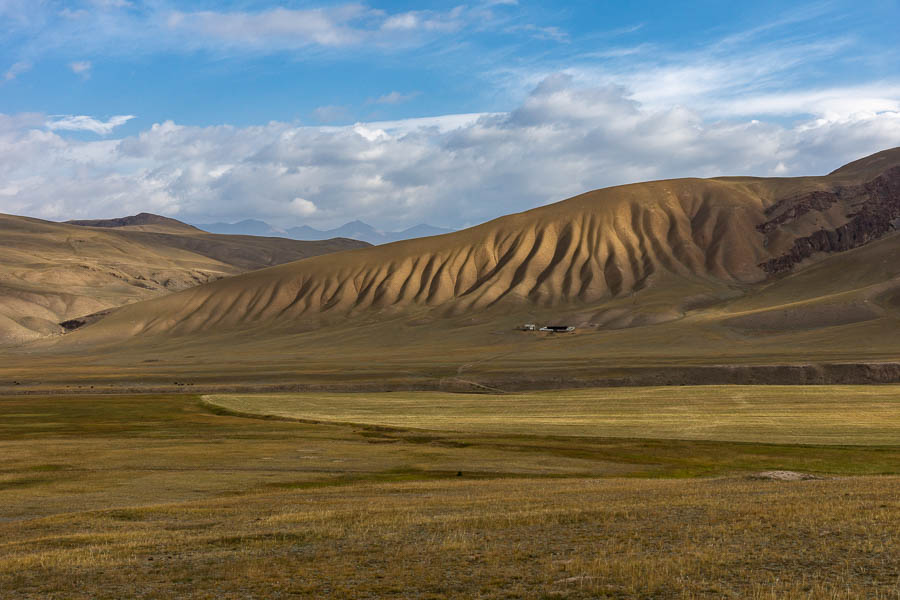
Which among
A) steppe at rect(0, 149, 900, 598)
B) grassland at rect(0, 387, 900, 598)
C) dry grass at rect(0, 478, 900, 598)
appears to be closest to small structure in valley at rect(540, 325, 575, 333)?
steppe at rect(0, 149, 900, 598)

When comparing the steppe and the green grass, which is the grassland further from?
the green grass

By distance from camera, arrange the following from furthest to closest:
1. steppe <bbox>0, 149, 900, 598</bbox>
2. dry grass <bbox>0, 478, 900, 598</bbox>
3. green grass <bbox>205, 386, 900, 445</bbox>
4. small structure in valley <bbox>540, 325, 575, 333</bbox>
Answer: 1. small structure in valley <bbox>540, 325, 575, 333</bbox>
2. green grass <bbox>205, 386, 900, 445</bbox>
3. steppe <bbox>0, 149, 900, 598</bbox>
4. dry grass <bbox>0, 478, 900, 598</bbox>

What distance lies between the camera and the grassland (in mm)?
15578

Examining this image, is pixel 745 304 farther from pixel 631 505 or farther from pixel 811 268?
pixel 631 505

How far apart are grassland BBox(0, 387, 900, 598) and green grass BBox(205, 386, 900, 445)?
5.69 metres

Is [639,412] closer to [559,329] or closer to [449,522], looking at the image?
[449,522]

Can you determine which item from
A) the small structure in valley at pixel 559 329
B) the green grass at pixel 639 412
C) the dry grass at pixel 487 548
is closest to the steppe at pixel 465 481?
the dry grass at pixel 487 548

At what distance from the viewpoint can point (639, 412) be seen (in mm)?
66562

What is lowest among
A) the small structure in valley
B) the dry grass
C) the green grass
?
the green grass

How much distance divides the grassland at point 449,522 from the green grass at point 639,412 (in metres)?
5.69

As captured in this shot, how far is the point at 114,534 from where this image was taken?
73.7 ft

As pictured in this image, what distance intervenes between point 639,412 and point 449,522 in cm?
4693

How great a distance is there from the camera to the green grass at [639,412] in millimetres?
53594

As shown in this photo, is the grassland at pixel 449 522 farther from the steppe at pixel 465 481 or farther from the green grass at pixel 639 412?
the green grass at pixel 639 412
